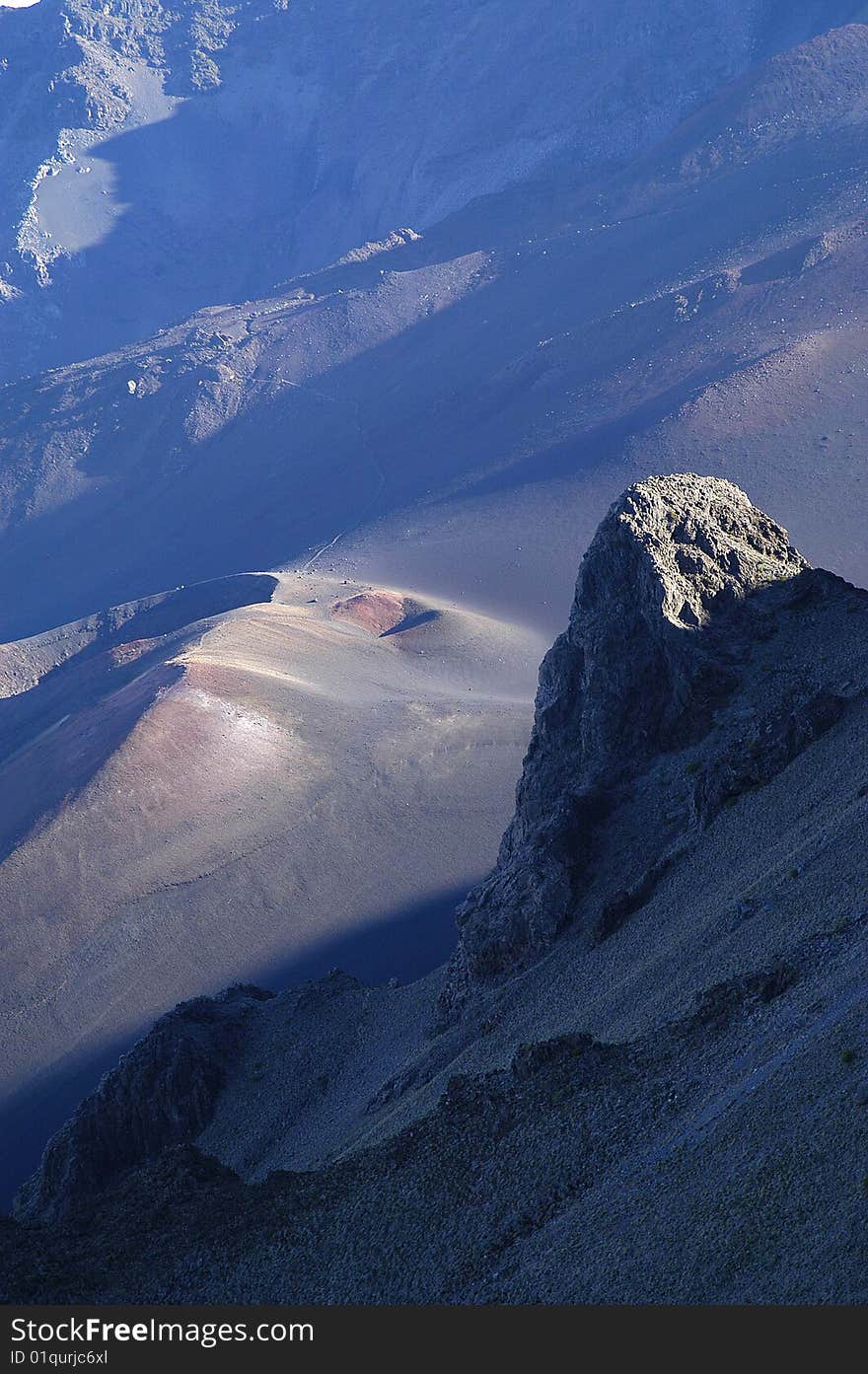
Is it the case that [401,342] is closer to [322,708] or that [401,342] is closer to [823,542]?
[823,542]

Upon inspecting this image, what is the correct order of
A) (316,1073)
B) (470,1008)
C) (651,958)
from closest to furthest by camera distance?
(651,958)
(470,1008)
(316,1073)

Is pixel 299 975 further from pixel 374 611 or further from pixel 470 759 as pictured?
pixel 374 611

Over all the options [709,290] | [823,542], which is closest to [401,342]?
[709,290]

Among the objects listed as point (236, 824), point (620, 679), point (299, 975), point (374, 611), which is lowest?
point (299, 975)

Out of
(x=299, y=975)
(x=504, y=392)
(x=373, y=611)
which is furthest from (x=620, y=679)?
(x=504, y=392)

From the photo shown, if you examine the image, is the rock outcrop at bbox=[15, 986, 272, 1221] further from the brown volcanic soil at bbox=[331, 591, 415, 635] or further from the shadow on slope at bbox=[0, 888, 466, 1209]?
the brown volcanic soil at bbox=[331, 591, 415, 635]

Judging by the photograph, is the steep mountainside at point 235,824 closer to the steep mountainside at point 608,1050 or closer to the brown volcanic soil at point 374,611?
the brown volcanic soil at point 374,611

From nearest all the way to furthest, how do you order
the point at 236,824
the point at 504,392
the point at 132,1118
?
1. the point at 132,1118
2. the point at 236,824
3. the point at 504,392
